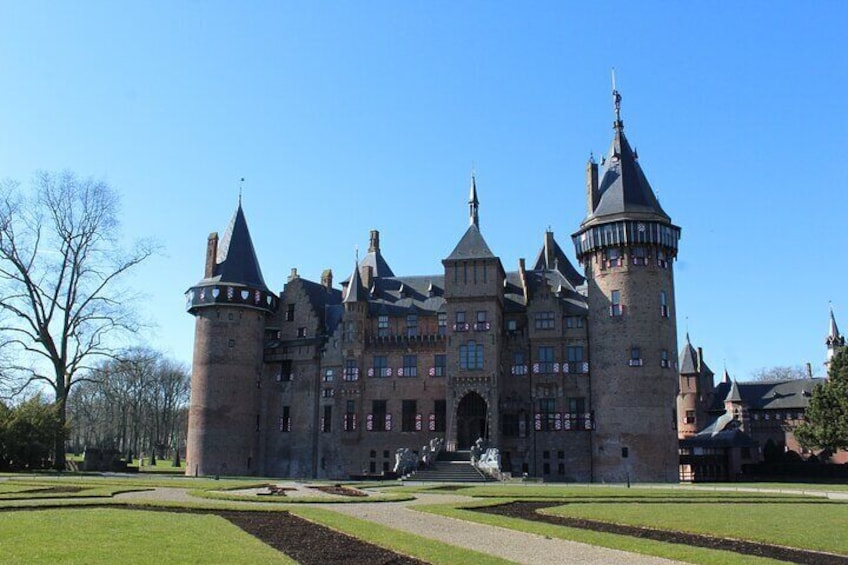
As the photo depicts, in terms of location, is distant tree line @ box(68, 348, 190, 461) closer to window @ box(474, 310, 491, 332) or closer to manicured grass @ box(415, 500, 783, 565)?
window @ box(474, 310, 491, 332)

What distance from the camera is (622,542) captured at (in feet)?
44.9

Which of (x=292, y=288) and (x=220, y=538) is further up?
(x=292, y=288)

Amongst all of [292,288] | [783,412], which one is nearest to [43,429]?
[292,288]

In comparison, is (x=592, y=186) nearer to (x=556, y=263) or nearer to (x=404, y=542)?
(x=556, y=263)

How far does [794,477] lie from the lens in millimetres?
54344

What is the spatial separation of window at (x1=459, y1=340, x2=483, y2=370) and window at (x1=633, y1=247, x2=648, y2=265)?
11.2m

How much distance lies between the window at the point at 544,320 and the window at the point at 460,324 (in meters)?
4.86

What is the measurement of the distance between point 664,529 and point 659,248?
34.8 metres

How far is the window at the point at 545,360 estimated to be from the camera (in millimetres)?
49250

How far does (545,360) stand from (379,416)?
11934mm

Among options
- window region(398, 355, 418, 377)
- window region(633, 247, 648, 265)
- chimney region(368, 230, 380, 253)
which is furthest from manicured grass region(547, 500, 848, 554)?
chimney region(368, 230, 380, 253)

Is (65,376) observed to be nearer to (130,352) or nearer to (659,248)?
(130,352)

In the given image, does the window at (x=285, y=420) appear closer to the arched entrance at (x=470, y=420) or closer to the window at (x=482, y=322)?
the arched entrance at (x=470, y=420)

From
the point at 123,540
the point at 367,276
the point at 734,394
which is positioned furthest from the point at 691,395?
the point at 123,540
